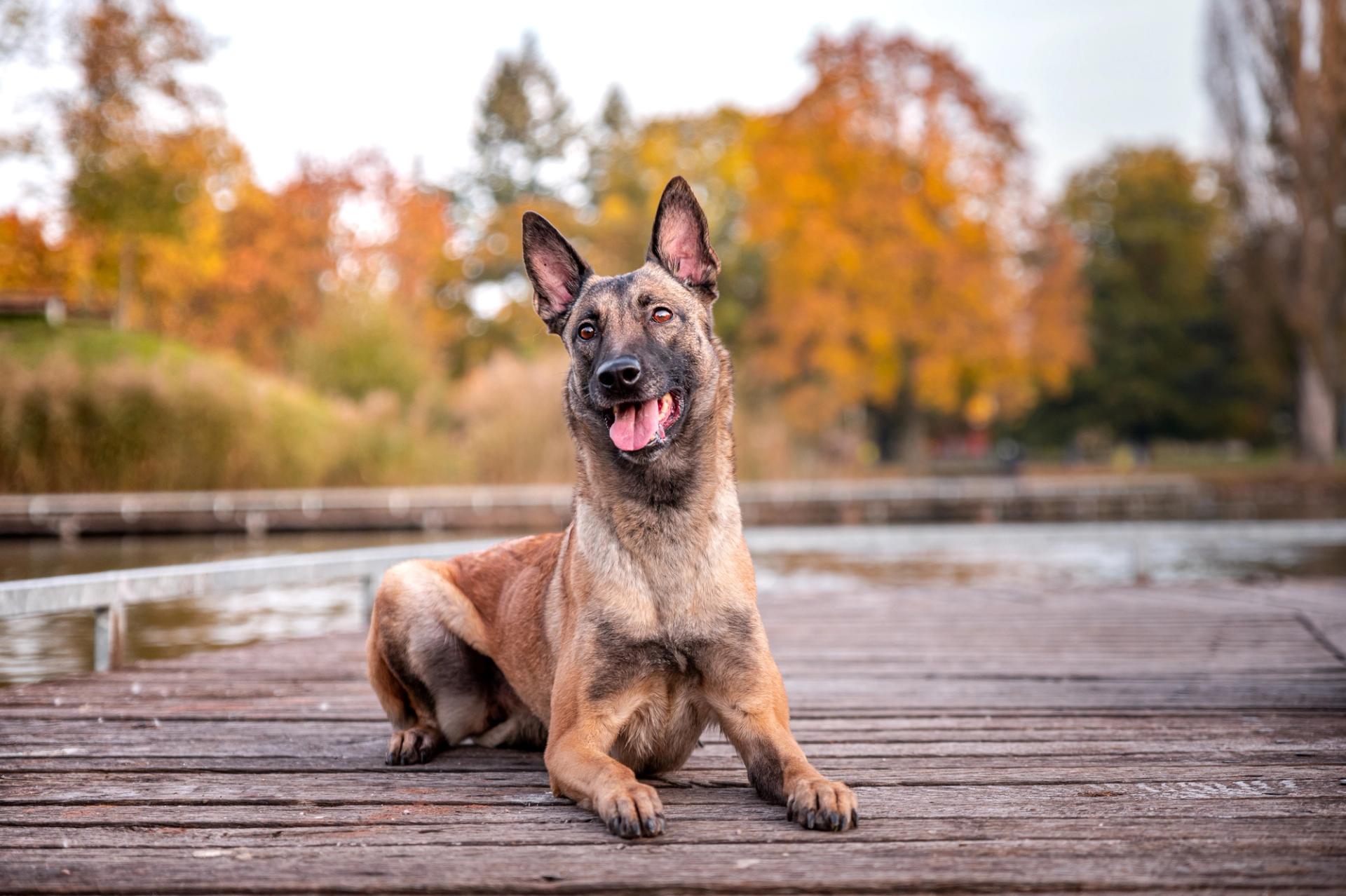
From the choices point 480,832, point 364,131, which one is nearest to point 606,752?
point 480,832

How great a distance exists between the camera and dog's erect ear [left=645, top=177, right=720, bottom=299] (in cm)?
327

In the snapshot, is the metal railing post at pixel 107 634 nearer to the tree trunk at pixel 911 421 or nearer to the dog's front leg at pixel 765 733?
the dog's front leg at pixel 765 733

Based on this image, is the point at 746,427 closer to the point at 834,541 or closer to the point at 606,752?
the point at 834,541

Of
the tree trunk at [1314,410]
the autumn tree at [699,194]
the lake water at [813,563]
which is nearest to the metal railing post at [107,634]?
the lake water at [813,563]

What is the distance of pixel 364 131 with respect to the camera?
41.2 m

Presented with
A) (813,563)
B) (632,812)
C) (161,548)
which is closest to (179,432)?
(161,548)

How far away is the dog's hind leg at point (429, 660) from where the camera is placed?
3.51m

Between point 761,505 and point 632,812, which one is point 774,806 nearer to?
point 632,812

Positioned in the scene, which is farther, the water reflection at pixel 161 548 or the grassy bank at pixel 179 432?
the grassy bank at pixel 179 432

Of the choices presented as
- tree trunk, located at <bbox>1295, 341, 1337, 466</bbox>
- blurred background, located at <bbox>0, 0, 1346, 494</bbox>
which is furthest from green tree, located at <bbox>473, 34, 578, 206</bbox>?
tree trunk, located at <bbox>1295, 341, 1337, 466</bbox>

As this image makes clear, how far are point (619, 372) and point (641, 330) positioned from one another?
0.24 metres

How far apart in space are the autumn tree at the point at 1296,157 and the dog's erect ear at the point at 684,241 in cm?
3089

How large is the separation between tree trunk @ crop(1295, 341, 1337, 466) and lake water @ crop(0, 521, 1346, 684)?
14548mm

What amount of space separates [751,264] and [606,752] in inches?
1407
